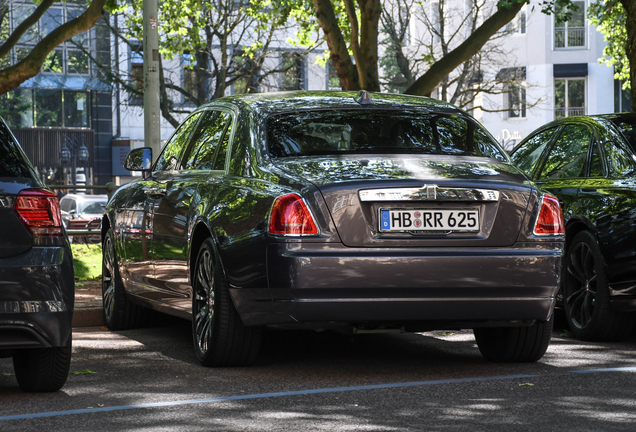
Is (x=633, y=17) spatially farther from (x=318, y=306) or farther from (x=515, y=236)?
(x=318, y=306)

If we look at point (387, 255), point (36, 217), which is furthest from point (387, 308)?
point (36, 217)

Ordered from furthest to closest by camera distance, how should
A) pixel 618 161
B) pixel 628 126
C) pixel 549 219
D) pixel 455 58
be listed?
pixel 455 58 → pixel 628 126 → pixel 618 161 → pixel 549 219

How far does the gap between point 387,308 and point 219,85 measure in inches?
1253

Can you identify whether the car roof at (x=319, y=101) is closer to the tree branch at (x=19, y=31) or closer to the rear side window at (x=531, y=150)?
the rear side window at (x=531, y=150)

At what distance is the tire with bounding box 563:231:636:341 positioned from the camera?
7.74m

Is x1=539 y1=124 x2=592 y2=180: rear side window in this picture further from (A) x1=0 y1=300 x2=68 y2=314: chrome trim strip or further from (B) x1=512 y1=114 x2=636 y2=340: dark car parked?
(A) x1=0 y1=300 x2=68 y2=314: chrome trim strip

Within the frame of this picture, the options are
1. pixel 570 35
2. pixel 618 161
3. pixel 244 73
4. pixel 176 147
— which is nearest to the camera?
pixel 618 161

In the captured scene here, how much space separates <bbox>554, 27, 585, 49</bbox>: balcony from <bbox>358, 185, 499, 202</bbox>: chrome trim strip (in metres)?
47.2

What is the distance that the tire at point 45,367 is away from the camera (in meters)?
5.69

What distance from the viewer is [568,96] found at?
169 feet

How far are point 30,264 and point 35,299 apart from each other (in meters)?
0.17

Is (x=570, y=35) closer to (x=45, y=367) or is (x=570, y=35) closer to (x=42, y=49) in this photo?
(x=42, y=49)

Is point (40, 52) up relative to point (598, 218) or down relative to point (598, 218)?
up

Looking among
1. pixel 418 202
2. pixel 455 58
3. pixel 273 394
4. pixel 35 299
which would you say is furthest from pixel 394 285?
pixel 455 58
